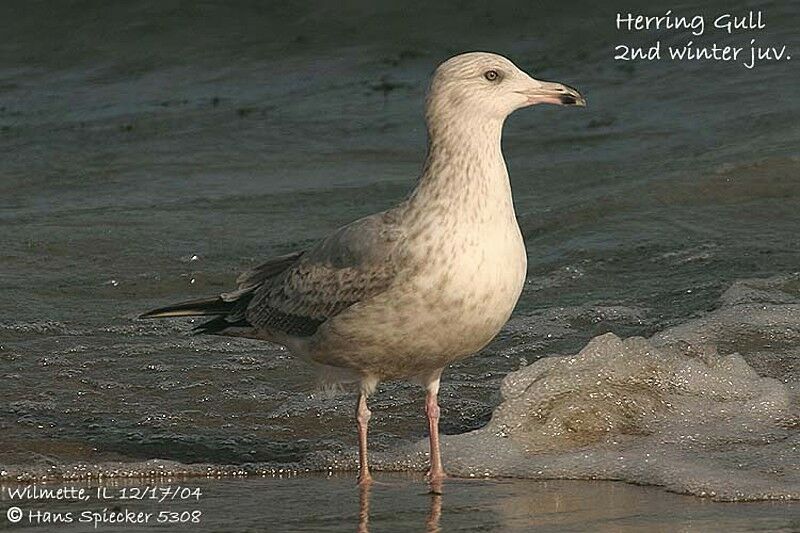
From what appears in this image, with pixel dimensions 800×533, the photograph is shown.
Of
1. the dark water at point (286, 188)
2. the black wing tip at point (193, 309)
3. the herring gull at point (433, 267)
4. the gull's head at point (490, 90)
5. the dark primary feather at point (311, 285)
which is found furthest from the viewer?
the dark water at point (286, 188)

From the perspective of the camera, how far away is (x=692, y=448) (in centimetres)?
664

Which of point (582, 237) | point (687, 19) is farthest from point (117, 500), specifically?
point (687, 19)

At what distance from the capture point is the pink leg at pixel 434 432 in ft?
21.2

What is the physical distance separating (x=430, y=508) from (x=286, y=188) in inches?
270

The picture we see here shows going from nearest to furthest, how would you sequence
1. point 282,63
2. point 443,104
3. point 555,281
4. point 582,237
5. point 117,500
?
1. point 117,500
2. point 443,104
3. point 555,281
4. point 582,237
5. point 282,63

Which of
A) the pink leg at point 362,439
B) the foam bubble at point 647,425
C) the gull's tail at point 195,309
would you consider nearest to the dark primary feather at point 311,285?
the gull's tail at point 195,309

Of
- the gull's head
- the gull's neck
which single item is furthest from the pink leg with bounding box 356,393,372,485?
the gull's head

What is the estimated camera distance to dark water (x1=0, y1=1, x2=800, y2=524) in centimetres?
754

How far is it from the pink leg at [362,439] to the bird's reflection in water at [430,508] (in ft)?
0.26

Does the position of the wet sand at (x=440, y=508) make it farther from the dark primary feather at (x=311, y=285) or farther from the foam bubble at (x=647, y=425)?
the dark primary feather at (x=311, y=285)

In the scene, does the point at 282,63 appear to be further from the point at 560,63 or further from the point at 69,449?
the point at 69,449

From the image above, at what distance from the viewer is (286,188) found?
12.6m

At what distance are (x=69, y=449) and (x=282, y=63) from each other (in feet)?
35.9

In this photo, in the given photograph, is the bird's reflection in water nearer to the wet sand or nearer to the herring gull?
the wet sand
